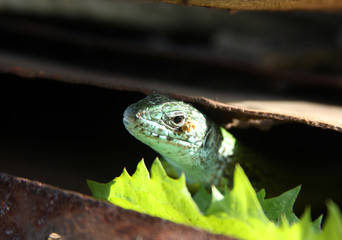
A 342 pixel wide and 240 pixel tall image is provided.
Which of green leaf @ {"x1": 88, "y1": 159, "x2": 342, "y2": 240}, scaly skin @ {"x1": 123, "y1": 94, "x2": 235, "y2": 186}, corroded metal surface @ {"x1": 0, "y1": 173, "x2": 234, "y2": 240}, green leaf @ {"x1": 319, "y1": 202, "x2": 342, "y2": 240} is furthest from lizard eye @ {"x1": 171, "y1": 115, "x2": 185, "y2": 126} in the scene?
green leaf @ {"x1": 319, "y1": 202, "x2": 342, "y2": 240}

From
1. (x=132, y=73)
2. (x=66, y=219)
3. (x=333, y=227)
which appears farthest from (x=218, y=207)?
(x=132, y=73)

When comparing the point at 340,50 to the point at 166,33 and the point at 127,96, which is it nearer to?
the point at 166,33

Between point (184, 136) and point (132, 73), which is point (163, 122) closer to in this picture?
point (184, 136)

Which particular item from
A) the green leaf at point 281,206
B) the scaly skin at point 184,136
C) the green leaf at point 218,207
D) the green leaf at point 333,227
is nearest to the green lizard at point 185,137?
the scaly skin at point 184,136

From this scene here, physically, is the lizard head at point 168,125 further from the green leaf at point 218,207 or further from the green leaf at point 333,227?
the green leaf at point 333,227

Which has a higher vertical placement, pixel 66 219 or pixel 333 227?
pixel 333 227

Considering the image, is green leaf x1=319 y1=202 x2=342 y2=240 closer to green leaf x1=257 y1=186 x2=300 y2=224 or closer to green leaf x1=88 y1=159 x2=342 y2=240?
green leaf x1=88 y1=159 x2=342 y2=240

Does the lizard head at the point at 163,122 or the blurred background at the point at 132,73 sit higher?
the lizard head at the point at 163,122
